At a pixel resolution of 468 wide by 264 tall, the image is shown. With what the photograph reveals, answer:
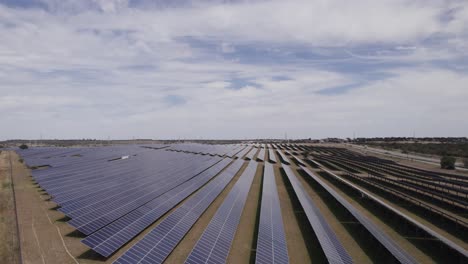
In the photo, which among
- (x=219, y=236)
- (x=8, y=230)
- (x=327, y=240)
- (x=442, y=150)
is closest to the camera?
(x=219, y=236)

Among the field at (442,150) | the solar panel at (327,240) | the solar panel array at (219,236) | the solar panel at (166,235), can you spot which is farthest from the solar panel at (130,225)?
the field at (442,150)

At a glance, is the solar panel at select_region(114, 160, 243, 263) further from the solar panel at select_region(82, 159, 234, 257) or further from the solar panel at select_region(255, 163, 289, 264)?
the solar panel at select_region(255, 163, 289, 264)

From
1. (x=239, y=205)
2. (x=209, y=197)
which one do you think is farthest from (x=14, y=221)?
(x=239, y=205)

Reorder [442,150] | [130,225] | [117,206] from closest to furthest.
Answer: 1. [130,225]
2. [117,206]
3. [442,150]

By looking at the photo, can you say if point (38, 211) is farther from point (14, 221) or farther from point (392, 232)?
point (392, 232)

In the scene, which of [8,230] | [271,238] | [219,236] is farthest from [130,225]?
[271,238]

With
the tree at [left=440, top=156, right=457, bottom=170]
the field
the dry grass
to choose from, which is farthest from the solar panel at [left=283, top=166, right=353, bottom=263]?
the field

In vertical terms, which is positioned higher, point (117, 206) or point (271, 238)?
point (117, 206)

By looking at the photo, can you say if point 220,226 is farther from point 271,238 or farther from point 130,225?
point 130,225
